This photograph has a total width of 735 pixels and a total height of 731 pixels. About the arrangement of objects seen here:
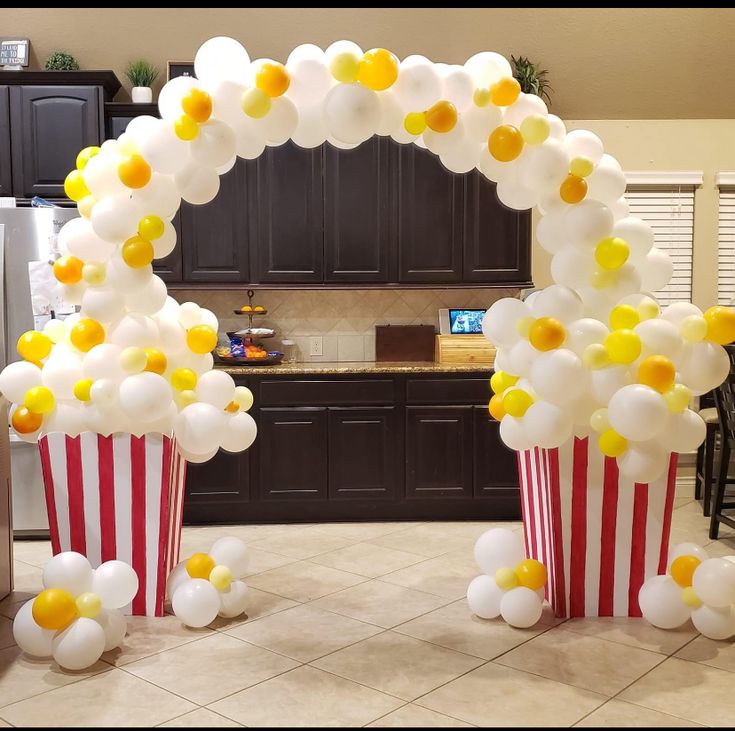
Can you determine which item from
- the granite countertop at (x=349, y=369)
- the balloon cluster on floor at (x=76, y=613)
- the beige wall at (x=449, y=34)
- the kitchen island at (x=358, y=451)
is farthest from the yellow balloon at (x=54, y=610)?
the beige wall at (x=449, y=34)

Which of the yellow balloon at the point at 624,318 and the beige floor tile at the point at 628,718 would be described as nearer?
the beige floor tile at the point at 628,718

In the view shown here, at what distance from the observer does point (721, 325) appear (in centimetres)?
303

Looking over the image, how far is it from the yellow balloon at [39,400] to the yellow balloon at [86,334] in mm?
202

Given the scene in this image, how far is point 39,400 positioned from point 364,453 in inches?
90.8

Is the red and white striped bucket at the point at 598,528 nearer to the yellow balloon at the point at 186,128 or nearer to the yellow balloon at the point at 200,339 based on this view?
the yellow balloon at the point at 200,339

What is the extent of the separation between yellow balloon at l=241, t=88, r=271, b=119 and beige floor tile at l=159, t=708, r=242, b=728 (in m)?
1.96

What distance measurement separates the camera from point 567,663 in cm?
287

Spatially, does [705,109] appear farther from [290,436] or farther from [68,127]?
[68,127]

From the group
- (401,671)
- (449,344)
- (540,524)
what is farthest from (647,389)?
(449,344)

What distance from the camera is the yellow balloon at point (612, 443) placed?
9.93ft

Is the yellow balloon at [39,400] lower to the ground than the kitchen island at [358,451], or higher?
higher

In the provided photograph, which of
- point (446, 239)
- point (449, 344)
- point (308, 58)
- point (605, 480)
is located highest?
point (308, 58)

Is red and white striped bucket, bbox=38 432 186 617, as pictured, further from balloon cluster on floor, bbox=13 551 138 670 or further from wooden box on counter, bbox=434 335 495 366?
wooden box on counter, bbox=434 335 495 366

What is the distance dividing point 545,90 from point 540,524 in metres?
3.28
